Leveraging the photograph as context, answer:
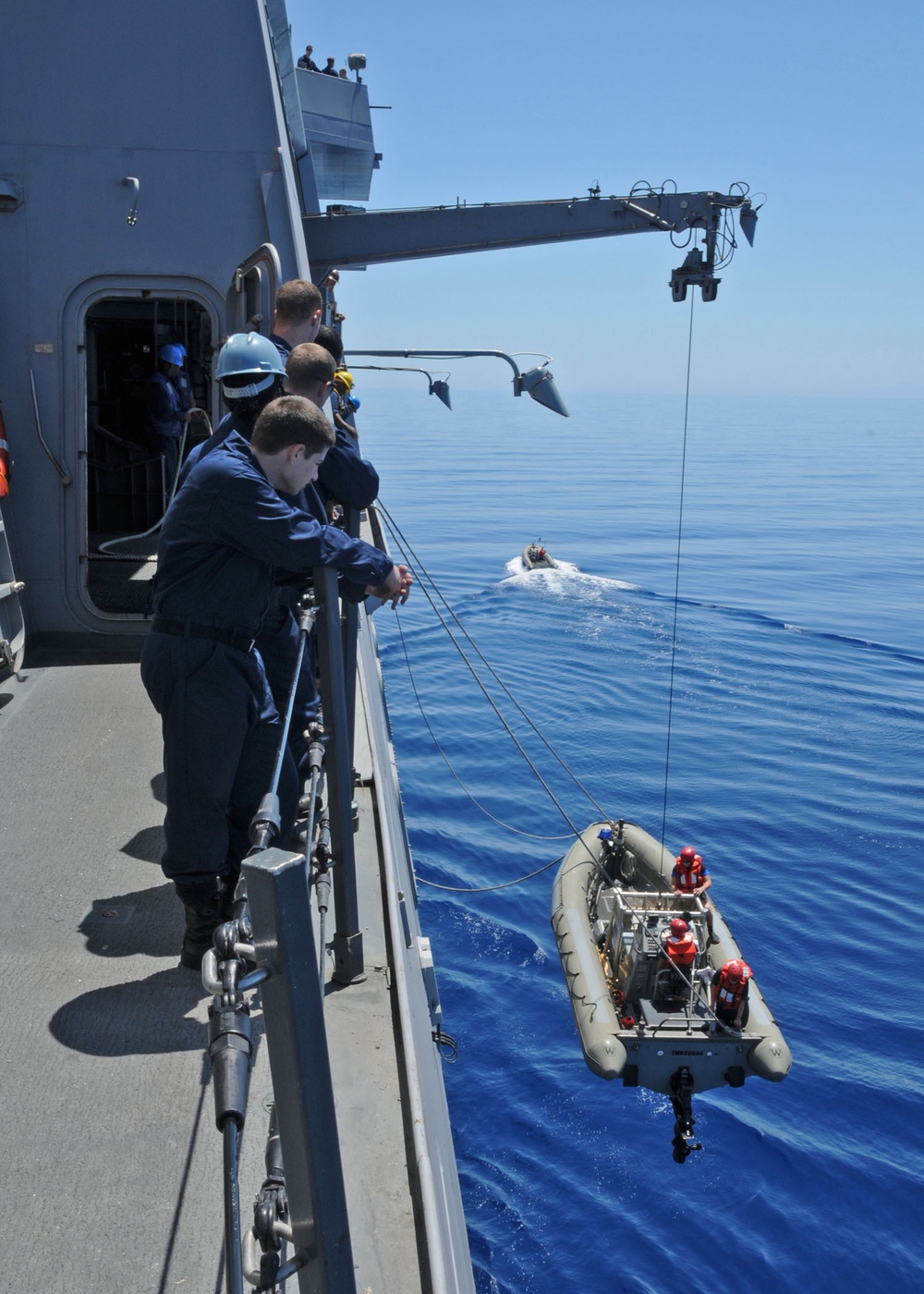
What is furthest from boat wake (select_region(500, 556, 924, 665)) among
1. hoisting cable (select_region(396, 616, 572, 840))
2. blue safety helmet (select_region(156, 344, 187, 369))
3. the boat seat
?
blue safety helmet (select_region(156, 344, 187, 369))

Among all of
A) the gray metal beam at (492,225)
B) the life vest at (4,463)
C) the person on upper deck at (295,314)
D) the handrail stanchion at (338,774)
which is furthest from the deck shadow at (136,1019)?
the gray metal beam at (492,225)

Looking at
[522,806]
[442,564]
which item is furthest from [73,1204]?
[442,564]

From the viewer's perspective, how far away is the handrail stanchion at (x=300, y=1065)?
110 cm

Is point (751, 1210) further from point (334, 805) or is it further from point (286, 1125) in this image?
point (286, 1125)

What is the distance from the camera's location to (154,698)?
303 centimetres

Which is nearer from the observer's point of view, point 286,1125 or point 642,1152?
point 286,1125

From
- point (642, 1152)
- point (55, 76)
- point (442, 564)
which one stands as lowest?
point (642, 1152)

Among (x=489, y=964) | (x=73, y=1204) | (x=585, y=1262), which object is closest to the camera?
(x=73, y=1204)

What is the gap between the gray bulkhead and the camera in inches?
223

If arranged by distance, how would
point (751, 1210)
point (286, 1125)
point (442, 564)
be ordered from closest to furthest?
point (286, 1125) < point (751, 1210) < point (442, 564)

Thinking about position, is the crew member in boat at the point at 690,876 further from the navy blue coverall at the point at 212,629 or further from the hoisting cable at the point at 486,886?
the navy blue coverall at the point at 212,629

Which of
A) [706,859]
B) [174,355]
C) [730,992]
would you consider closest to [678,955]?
[730,992]

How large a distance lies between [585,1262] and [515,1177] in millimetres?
868

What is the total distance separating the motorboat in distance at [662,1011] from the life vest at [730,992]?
5.8 inches
